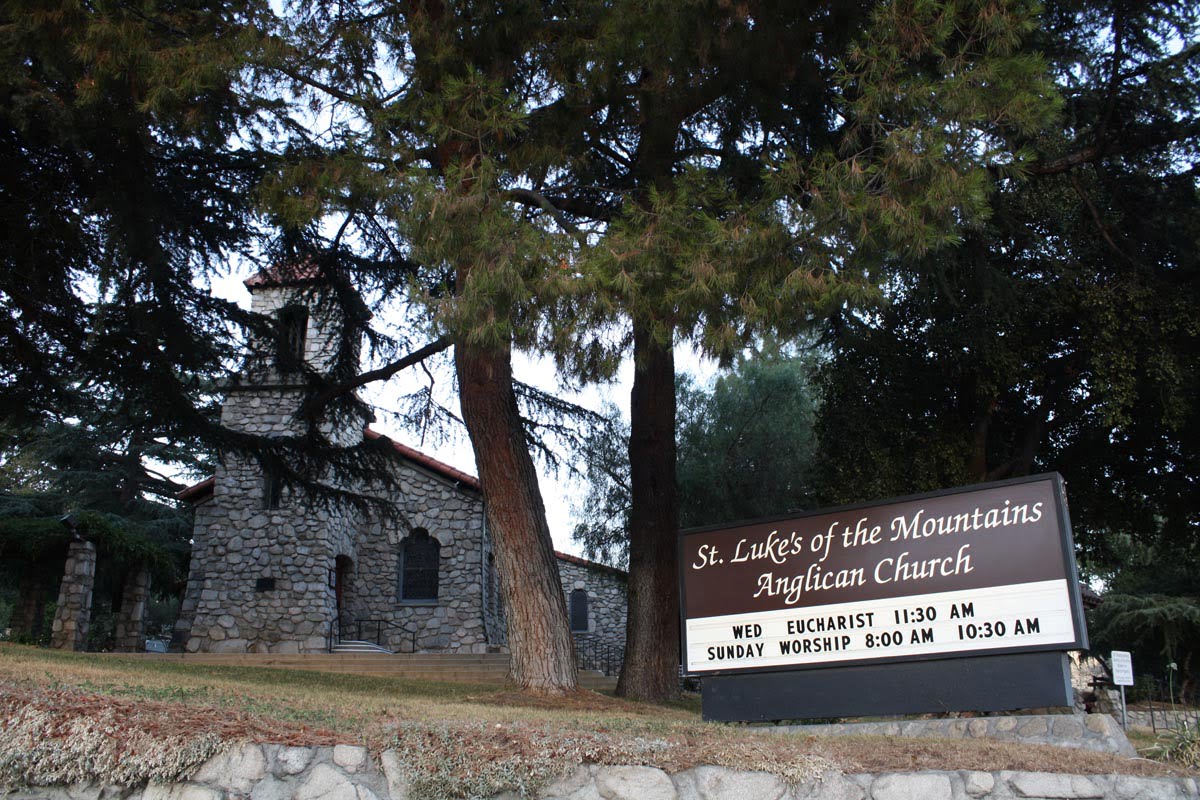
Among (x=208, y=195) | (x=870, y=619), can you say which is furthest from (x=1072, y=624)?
(x=208, y=195)

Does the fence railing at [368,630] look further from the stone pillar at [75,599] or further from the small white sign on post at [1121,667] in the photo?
the small white sign on post at [1121,667]

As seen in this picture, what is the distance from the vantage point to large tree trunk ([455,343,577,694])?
8.45m

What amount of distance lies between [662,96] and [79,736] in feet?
23.1

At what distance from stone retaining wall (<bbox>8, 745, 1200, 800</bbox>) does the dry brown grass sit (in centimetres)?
6

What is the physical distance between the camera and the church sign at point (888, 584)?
633 cm

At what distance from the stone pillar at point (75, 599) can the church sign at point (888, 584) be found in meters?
11.9

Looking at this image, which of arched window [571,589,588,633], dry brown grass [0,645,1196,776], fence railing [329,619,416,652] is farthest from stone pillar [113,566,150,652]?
dry brown grass [0,645,1196,776]

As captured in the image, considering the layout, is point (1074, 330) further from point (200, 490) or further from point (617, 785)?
point (200, 490)

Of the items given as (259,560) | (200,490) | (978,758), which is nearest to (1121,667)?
(978,758)

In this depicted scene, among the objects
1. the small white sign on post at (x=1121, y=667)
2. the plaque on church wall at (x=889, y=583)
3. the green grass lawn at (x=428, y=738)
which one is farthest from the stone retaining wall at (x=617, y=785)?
the small white sign on post at (x=1121, y=667)

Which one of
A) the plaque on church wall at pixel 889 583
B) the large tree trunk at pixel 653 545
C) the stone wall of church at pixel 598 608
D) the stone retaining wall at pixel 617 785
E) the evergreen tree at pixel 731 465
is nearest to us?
the stone retaining wall at pixel 617 785

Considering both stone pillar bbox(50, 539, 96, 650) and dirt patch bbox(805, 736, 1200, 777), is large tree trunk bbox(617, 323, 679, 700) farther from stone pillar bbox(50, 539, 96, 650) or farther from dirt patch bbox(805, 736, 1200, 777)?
stone pillar bbox(50, 539, 96, 650)

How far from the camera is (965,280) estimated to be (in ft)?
37.2

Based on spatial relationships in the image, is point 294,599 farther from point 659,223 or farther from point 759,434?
point 659,223
